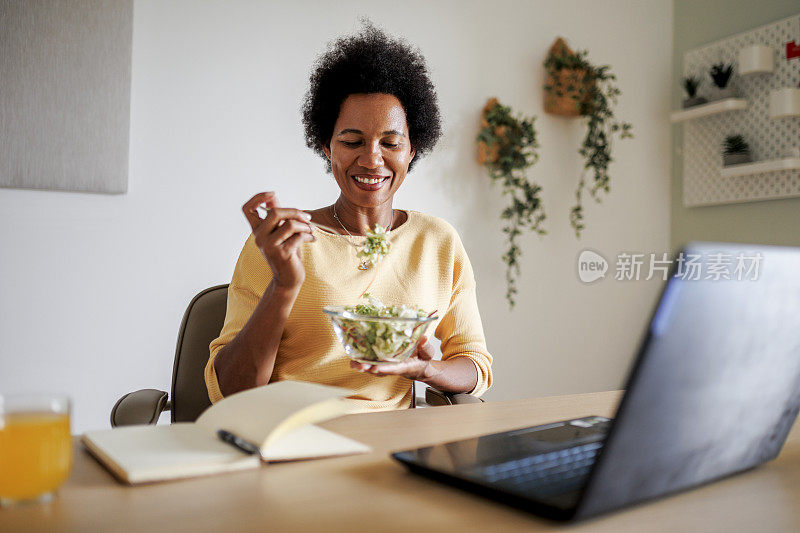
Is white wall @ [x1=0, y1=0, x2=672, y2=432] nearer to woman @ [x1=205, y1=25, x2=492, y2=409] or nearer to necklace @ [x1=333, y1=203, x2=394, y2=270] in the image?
woman @ [x1=205, y1=25, x2=492, y2=409]

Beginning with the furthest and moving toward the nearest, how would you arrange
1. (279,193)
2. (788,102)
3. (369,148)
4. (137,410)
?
(788,102)
(279,193)
(369,148)
(137,410)

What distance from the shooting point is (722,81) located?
118 inches

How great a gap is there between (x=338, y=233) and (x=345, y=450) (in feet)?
2.86

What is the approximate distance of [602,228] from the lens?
3.23 metres

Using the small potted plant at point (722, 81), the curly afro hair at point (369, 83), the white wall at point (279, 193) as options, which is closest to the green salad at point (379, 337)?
the curly afro hair at point (369, 83)

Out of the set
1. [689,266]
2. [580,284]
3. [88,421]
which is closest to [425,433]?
[689,266]

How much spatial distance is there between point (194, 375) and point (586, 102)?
226 cm

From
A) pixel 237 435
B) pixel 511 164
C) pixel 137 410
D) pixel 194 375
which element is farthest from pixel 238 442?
pixel 511 164

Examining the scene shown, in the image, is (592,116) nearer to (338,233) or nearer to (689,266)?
(338,233)

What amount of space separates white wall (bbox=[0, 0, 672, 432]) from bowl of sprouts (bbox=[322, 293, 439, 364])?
137cm

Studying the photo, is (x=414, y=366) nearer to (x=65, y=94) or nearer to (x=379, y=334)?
(x=379, y=334)

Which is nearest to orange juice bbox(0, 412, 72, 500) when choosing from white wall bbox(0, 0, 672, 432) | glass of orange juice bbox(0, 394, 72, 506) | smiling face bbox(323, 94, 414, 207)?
glass of orange juice bbox(0, 394, 72, 506)

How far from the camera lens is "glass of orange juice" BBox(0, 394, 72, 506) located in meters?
0.55

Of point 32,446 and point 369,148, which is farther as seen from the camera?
point 369,148
